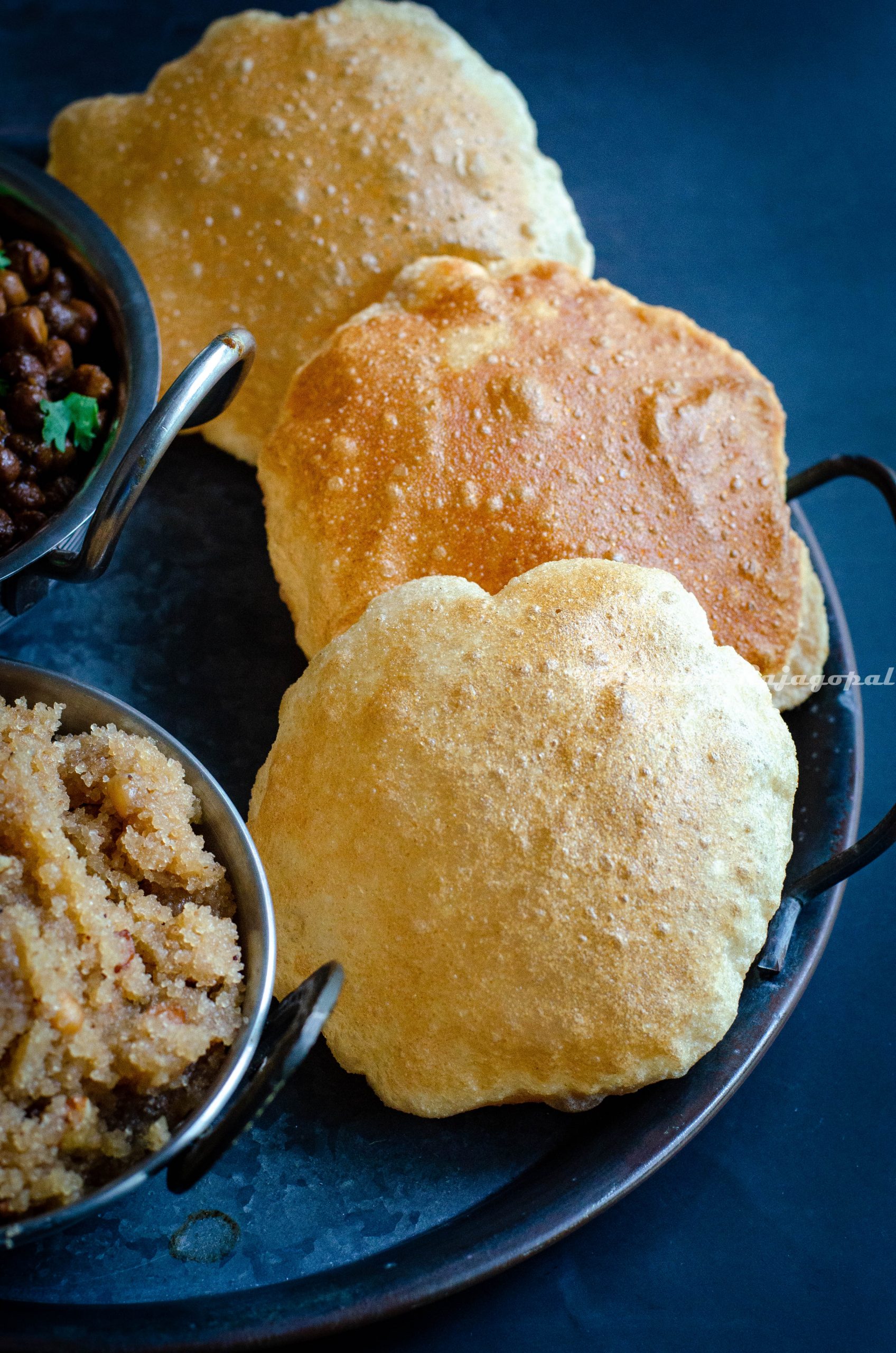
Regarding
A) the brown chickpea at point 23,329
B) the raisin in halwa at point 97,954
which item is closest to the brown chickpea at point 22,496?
the brown chickpea at point 23,329

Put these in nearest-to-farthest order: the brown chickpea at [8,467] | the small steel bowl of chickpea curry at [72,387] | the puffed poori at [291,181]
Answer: the small steel bowl of chickpea curry at [72,387]
the brown chickpea at [8,467]
the puffed poori at [291,181]

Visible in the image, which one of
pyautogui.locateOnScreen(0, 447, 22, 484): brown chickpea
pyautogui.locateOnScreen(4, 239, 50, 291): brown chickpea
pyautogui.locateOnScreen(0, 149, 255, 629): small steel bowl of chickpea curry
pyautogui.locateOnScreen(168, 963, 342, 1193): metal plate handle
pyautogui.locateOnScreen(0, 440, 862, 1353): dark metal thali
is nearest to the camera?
pyautogui.locateOnScreen(168, 963, 342, 1193): metal plate handle

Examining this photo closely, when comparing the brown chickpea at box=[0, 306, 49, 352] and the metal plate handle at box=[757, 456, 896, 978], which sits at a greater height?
the brown chickpea at box=[0, 306, 49, 352]

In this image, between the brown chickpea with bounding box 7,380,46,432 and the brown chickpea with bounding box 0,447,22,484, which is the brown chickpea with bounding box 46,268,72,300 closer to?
the brown chickpea with bounding box 7,380,46,432

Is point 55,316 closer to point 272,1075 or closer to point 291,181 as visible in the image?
point 291,181

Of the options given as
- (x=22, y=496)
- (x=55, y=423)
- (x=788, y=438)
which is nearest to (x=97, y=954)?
(x=22, y=496)

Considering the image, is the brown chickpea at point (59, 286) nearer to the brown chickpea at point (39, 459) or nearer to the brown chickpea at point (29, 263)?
the brown chickpea at point (29, 263)

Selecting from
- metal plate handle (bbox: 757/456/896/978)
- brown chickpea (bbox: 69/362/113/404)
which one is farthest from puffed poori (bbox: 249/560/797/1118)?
brown chickpea (bbox: 69/362/113/404)
